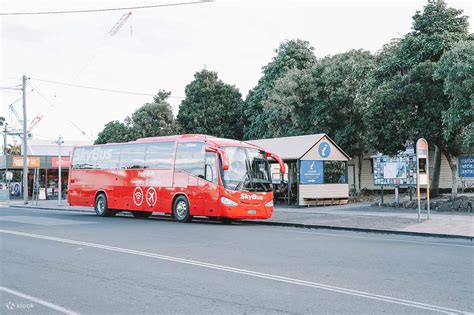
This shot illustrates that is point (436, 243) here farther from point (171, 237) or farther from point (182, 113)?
point (182, 113)

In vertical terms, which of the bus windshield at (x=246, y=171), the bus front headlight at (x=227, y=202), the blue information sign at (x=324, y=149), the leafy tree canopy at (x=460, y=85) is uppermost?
the leafy tree canopy at (x=460, y=85)

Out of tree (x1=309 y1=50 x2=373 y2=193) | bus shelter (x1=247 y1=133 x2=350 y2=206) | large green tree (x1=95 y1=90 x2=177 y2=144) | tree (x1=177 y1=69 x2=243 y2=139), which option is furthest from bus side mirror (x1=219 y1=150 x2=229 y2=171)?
large green tree (x1=95 y1=90 x2=177 y2=144)

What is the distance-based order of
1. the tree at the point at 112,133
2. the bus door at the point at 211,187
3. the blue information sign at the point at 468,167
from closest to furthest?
the bus door at the point at 211,187
the blue information sign at the point at 468,167
the tree at the point at 112,133

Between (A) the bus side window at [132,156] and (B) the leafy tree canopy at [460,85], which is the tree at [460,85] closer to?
(B) the leafy tree canopy at [460,85]

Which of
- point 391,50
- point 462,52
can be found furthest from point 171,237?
point 391,50

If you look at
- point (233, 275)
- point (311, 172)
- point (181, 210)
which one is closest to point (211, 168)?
point (181, 210)

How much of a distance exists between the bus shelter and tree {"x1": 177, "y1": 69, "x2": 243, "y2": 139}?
20.3m

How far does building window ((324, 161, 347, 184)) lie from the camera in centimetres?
2941

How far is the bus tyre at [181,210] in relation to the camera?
21.0 meters

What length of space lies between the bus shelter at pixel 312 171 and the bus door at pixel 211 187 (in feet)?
22.6

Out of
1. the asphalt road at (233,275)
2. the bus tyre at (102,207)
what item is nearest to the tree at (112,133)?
the bus tyre at (102,207)

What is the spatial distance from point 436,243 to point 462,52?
10.9 m

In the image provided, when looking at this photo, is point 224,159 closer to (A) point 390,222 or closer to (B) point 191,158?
(B) point 191,158

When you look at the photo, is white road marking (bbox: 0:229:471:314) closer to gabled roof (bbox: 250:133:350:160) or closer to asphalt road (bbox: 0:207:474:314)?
asphalt road (bbox: 0:207:474:314)
